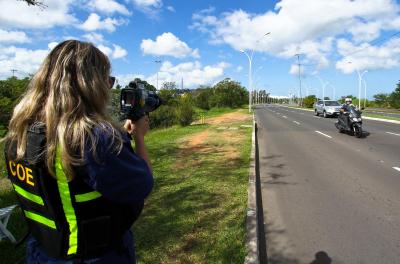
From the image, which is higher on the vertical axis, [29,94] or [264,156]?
[29,94]

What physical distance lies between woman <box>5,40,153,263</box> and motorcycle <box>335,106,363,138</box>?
16102mm

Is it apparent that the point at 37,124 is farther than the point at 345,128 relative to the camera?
No

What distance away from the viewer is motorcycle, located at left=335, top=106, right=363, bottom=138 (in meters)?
16.5

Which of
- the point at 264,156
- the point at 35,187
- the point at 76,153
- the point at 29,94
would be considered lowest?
the point at 264,156

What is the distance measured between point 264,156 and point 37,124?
10.6 meters

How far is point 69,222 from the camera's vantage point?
5.87ft

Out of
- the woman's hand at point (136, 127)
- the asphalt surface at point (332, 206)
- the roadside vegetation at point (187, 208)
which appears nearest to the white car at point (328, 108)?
the asphalt surface at point (332, 206)

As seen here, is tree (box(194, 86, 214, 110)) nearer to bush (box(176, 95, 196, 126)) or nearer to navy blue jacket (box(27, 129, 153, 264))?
bush (box(176, 95, 196, 126))

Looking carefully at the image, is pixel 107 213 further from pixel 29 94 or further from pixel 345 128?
pixel 345 128

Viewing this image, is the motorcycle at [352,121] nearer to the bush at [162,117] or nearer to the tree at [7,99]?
the tree at [7,99]

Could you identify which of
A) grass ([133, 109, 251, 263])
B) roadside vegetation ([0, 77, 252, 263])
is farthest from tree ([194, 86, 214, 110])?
grass ([133, 109, 251, 263])

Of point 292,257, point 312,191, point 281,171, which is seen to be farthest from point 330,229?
point 281,171

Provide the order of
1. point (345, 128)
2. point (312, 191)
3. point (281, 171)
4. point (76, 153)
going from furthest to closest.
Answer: point (345, 128) → point (281, 171) → point (312, 191) → point (76, 153)

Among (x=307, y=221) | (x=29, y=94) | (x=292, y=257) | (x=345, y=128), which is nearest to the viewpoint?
(x=29, y=94)
